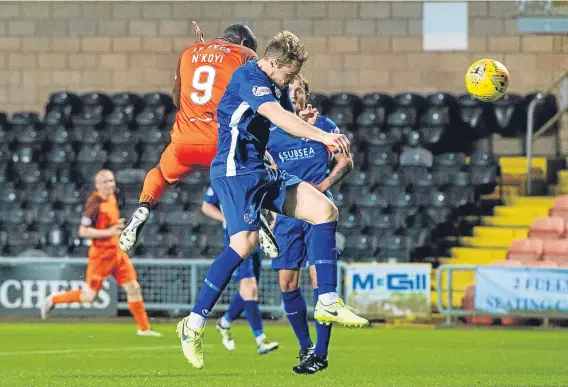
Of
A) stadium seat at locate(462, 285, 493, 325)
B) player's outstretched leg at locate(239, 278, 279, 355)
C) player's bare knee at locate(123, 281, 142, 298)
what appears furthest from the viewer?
stadium seat at locate(462, 285, 493, 325)

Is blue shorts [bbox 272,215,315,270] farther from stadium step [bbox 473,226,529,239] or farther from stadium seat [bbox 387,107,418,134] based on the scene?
stadium seat [bbox 387,107,418,134]

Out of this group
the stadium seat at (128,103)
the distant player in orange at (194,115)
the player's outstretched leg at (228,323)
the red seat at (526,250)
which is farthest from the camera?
the stadium seat at (128,103)

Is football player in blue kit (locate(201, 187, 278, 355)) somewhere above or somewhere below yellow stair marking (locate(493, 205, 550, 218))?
below

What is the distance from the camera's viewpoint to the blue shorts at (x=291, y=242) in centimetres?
990

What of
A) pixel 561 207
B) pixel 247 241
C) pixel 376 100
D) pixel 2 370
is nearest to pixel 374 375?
pixel 247 241

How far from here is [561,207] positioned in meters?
18.3

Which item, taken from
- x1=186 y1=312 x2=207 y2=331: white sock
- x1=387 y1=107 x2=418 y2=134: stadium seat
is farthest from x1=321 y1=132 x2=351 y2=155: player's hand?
x1=387 y1=107 x2=418 y2=134: stadium seat

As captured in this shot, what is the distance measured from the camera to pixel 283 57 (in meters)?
8.12

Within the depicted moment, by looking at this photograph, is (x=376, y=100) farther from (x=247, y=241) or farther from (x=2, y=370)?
(x=247, y=241)

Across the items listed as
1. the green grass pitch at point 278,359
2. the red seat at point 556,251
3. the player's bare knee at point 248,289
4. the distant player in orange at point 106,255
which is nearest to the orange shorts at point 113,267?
the distant player in orange at point 106,255

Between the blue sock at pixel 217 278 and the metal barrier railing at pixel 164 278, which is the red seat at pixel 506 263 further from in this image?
the blue sock at pixel 217 278

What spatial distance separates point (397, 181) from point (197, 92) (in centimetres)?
1005

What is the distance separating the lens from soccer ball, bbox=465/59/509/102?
9.77 m

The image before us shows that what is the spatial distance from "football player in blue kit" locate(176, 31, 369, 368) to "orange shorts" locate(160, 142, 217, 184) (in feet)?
2.94
